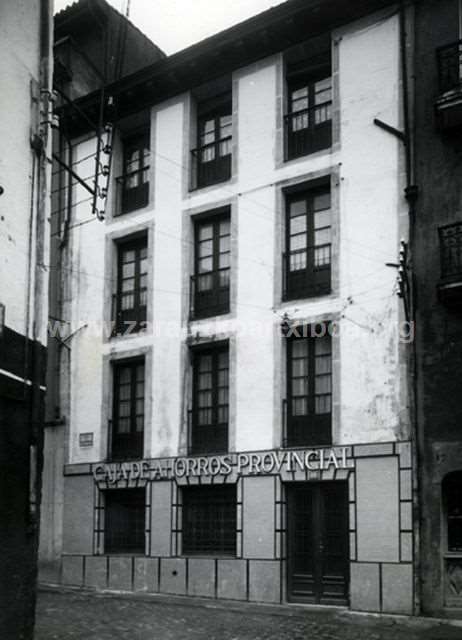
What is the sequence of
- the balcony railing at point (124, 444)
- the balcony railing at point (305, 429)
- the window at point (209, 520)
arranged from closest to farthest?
1. the balcony railing at point (305, 429)
2. the window at point (209, 520)
3. the balcony railing at point (124, 444)

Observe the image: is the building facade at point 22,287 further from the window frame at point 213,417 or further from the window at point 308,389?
the window frame at point 213,417

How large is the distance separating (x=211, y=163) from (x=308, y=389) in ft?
20.6

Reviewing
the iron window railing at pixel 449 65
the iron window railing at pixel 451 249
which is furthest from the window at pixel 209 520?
the iron window railing at pixel 449 65

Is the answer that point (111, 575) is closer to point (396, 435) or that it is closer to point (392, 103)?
point (396, 435)

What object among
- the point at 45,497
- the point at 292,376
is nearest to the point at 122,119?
the point at 292,376

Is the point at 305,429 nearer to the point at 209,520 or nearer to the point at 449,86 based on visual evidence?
the point at 209,520

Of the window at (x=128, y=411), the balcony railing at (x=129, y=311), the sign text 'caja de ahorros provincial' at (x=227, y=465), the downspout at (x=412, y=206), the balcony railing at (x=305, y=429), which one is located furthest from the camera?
the balcony railing at (x=129, y=311)

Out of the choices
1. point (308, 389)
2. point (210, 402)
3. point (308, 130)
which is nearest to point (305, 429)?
point (308, 389)

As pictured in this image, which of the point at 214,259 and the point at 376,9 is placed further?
the point at 214,259

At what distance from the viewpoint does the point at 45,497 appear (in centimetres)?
2205

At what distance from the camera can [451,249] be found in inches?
630

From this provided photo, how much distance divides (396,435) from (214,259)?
6.42 meters

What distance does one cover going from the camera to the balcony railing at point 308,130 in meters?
18.8

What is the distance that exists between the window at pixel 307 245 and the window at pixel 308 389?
3.33 feet
